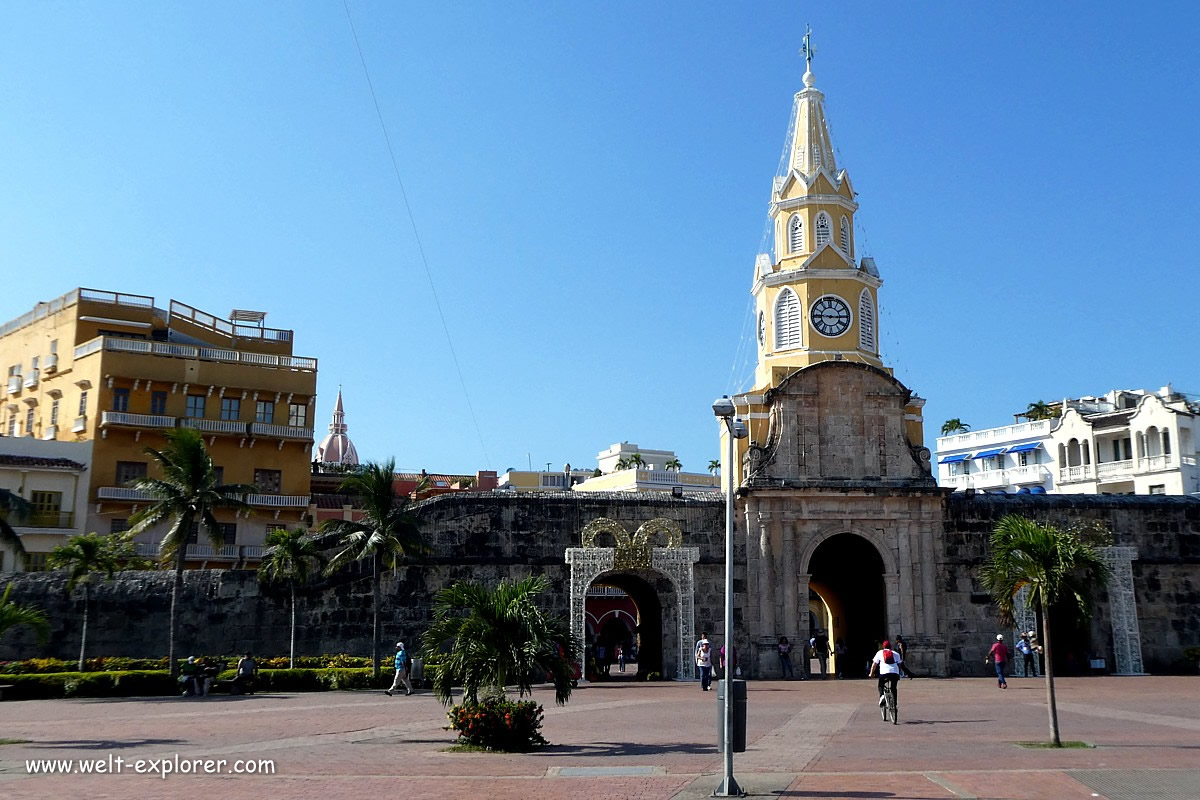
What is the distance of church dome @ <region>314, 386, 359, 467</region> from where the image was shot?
4434 inches

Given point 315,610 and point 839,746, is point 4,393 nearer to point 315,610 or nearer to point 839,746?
point 315,610

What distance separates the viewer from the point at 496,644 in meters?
18.3

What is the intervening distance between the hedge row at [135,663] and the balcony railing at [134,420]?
17.6m

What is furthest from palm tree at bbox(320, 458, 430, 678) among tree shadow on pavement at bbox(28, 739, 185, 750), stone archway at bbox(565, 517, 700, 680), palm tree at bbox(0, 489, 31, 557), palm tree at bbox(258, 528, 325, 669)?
tree shadow on pavement at bbox(28, 739, 185, 750)

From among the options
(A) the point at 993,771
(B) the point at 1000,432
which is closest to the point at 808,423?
(A) the point at 993,771

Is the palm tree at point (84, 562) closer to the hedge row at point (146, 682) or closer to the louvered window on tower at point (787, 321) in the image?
the hedge row at point (146, 682)

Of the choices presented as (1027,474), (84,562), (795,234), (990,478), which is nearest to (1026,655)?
(795,234)

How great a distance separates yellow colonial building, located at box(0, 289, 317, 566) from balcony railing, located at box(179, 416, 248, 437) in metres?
0.05

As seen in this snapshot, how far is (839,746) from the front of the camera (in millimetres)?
17938

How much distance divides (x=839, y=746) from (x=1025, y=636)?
1990 cm

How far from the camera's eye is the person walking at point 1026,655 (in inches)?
1382

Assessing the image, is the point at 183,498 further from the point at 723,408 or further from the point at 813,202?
the point at 813,202

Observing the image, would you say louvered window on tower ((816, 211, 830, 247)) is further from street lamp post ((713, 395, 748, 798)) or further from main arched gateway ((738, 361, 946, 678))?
street lamp post ((713, 395, 748, 798))

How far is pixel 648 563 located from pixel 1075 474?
39.9 m
